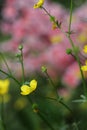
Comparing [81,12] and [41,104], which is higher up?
[81,12]

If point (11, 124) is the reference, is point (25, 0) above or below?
above

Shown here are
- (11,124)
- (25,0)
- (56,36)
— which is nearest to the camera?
(11,124)

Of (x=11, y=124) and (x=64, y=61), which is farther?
(x=64, y=61)

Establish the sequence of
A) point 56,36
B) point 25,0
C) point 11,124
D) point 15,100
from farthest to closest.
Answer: point 25,0
point 56,36
point 15,100
point 11,124

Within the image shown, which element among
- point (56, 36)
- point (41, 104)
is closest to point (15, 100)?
point (41, 104)

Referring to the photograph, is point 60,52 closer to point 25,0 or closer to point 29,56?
point 29,56

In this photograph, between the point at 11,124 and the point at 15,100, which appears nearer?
the point at 11,124

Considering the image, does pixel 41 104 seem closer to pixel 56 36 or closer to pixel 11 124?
pixel 11 124

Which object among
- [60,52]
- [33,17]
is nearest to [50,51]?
[60,52]

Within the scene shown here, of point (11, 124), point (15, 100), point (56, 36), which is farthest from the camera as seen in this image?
point (56, 36)
